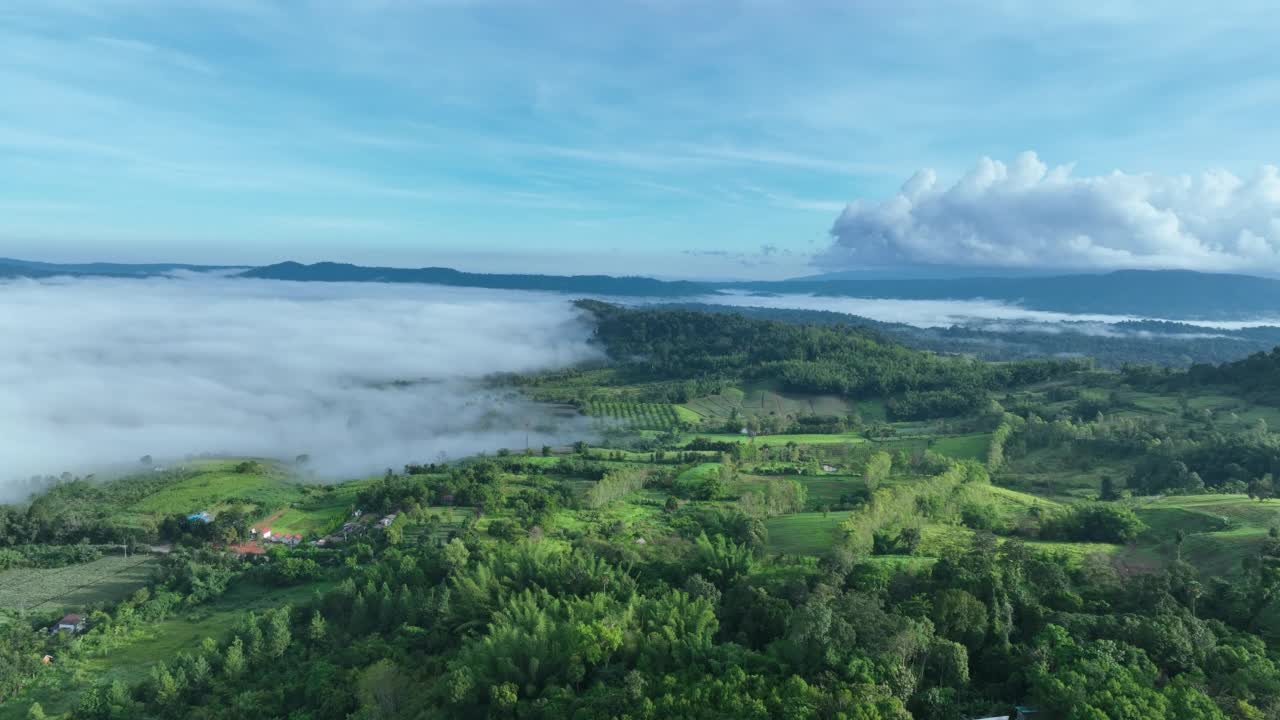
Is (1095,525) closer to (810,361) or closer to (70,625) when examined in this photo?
(70,625)

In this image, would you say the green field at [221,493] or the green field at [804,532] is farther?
the green field at [221,493]

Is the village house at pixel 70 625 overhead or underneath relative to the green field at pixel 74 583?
overhead

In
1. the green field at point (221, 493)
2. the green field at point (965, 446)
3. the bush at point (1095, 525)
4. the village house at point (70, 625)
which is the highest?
the bush at point (1095, 525)

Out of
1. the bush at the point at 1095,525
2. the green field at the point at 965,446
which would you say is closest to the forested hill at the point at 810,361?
the green field at the point at 965,446

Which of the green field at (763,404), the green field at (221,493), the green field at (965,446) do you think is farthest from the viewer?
the green field at (763,404)

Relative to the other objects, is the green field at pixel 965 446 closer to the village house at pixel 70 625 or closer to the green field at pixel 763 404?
the green field at pixel 763 404

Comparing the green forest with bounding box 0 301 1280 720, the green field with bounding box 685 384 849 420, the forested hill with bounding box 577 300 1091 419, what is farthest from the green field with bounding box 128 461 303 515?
the forested hill with bounding box 577 300 1091 419
